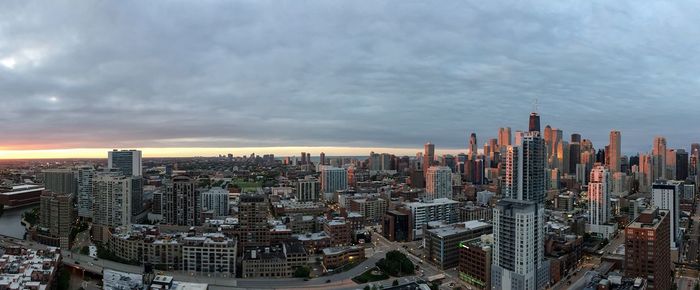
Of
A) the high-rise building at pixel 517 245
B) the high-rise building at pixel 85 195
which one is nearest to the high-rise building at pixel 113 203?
the high-rise building at pixel 85 195

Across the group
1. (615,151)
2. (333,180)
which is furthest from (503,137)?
(333,180)

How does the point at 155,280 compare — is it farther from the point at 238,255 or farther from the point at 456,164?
the point at 456,164

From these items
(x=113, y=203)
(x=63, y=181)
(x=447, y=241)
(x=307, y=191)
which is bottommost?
(x=447, y=241)

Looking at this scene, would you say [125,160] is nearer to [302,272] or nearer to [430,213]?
[430,213]

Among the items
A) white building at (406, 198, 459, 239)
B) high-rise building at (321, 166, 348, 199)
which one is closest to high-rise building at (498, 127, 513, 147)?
high-rise building at (321, 166, 348, 199)

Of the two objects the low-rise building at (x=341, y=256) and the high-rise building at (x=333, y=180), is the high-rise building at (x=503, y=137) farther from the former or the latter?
the low-rise building at (x=341, y=256)

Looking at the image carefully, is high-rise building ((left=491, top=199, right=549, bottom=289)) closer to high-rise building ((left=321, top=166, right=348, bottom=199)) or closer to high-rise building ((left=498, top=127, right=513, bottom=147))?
high-rise building ((left=321, top=166, right=348, bottom=199))
